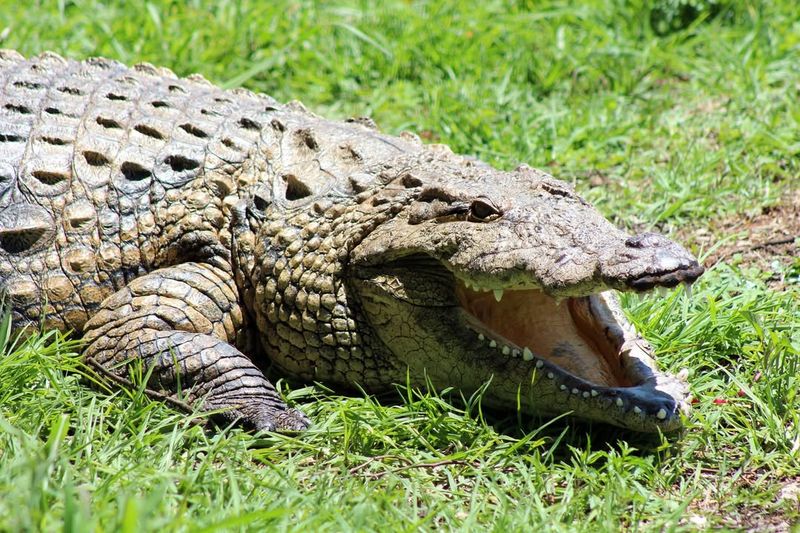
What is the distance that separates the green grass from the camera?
360 centimetres

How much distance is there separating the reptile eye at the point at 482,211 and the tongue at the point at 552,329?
1.07 feet

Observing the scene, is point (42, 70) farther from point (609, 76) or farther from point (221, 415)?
point (609, 76)

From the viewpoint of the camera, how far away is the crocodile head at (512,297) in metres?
4.01

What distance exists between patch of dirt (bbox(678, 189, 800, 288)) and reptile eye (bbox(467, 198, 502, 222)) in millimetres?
1929

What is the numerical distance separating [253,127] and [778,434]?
277 centimetres

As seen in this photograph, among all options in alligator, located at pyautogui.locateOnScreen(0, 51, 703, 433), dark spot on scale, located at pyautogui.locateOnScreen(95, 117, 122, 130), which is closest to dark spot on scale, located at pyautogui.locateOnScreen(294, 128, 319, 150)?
alligator, located at pyautogui.locateOnScreen(0, 51, 703, 433)

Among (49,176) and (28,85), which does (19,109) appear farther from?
(49,176)

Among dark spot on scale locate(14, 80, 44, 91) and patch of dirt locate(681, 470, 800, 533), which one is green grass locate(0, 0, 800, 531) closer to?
patch of dirt locate(681, 470, 800, 533)

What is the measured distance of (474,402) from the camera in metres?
4.30

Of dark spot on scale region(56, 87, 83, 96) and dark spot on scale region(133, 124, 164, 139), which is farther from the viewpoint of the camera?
dark spot on scale region(56, 87, 83, 96)

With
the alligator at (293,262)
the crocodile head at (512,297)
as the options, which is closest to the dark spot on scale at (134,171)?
the alligator at (293,262)

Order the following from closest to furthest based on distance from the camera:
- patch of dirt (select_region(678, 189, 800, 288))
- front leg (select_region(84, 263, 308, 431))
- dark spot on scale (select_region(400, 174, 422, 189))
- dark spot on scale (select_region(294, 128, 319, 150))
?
front leg (select_region(84, 263, 308, 431))
dark spot on scale (select_region(400, 174, 422, 189))
dark spot on scale (select_region(294, 128, 319, 150))
patch of dirt (select_region(678, 189, 800, 288))

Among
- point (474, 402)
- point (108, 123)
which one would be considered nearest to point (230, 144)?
point (108, 123)

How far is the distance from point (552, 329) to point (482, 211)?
2.02ft
